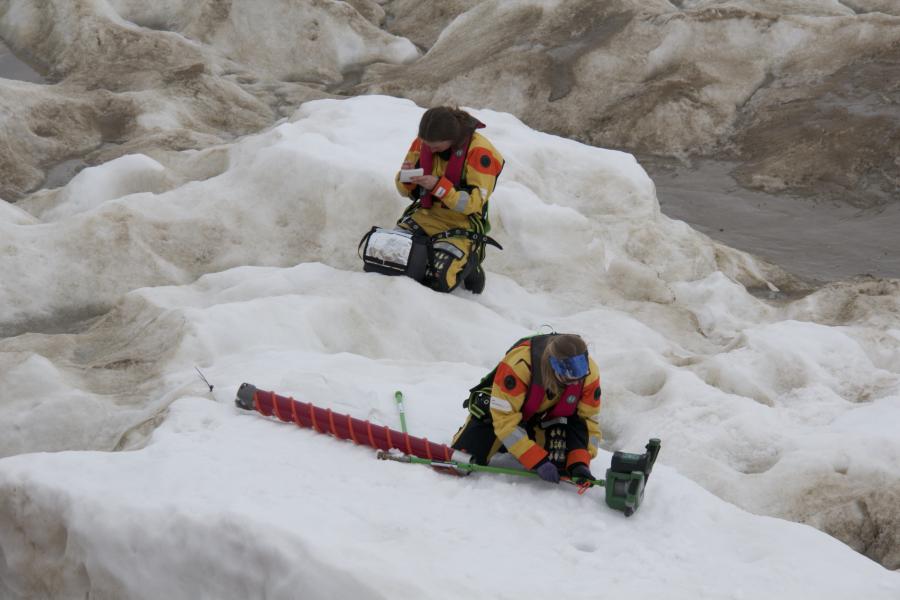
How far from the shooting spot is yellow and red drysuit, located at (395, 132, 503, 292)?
8898 mm

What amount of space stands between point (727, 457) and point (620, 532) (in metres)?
2.28

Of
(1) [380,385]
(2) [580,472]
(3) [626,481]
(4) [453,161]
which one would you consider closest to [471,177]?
(4) [453,161]

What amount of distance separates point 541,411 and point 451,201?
306cm

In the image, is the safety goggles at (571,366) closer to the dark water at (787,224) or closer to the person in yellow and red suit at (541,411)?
the person in yellow and red suit at (541,411)

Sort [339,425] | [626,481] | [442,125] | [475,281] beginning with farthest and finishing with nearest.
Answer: [475,281]
[442,125]
[339,425]
[626,481]

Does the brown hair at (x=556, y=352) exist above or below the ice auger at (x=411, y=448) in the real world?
above

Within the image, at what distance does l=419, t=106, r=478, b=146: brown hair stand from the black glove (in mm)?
3466

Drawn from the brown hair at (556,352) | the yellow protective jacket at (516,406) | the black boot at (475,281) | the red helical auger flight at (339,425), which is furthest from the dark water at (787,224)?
the red helical auger flight at (339,425)

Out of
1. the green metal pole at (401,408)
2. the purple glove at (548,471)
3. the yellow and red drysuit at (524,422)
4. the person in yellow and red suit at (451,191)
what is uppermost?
the person in yellow and red suit at (451,191)

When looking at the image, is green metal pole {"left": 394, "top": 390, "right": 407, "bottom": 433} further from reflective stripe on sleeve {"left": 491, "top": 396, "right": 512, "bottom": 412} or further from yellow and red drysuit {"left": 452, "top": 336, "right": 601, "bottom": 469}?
reflective stripe on sleeve {"left": 491, "top": 396, "right": 512, "bottom": 412}

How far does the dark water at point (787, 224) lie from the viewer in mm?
13547

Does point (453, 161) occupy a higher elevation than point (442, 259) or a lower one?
higher

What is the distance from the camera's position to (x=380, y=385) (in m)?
7.40

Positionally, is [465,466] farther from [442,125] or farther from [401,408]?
[442,125]
